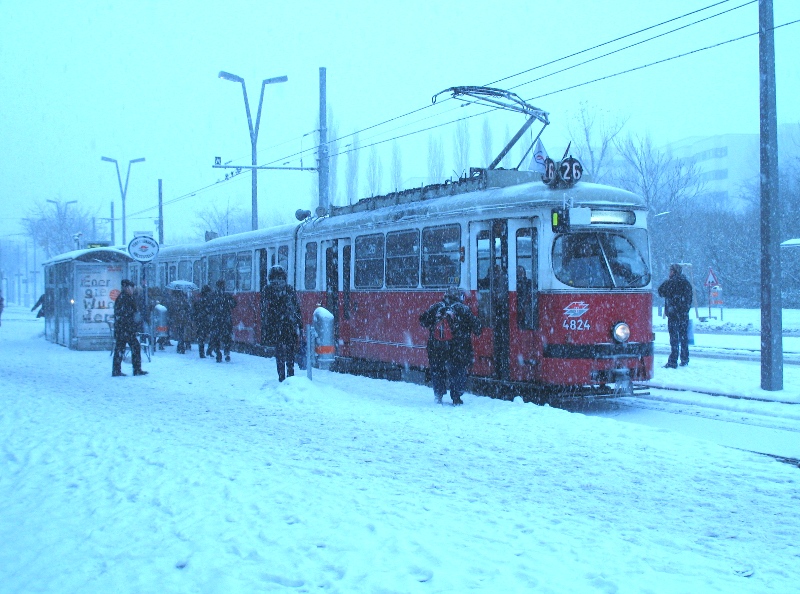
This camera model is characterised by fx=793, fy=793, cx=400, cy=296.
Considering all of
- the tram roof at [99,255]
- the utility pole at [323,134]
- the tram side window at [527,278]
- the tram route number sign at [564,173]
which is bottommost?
the tram side window at [527,278]

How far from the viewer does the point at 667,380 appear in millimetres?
13445

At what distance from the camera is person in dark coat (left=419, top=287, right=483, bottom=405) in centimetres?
1059

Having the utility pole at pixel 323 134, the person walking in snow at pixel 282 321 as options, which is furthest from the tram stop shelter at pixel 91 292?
the person walking in snow at pixel 282 321

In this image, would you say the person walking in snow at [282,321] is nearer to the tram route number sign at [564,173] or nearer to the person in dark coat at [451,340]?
the person in dark coat at [451,340]

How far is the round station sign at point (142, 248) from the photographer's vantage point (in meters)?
18.3

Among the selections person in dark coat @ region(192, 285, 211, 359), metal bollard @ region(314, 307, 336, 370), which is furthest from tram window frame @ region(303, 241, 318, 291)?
metal bollard @ region(314, 307, 336, 370)

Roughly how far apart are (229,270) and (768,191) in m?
13.8

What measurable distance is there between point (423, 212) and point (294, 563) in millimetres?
9088

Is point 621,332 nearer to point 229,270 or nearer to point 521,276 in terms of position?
point 521,276

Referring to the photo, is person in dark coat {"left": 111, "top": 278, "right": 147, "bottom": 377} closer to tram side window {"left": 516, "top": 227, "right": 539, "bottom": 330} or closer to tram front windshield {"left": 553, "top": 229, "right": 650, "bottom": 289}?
tram side window {"left": 516, "top": 227, "right": 539, "bottom": 330}

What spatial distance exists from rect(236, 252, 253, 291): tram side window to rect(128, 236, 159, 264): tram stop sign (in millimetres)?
2380

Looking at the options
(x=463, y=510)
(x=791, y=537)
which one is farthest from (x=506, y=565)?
(x=791, y=537)

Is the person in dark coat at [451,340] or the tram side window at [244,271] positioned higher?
the tram side window at [244,271]

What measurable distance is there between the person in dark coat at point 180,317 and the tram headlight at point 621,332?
11965mm
